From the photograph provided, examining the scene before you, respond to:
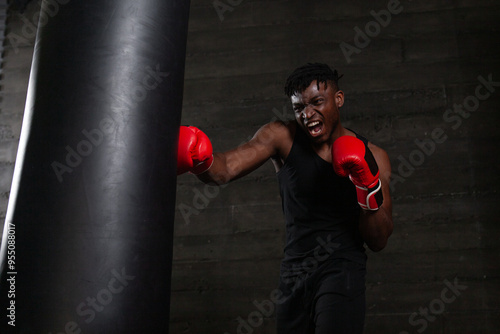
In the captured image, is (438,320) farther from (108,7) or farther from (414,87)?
(108,7)

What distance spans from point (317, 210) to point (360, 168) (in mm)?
310

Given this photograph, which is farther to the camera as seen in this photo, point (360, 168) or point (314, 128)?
point (314, 128)

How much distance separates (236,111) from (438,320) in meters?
2.12

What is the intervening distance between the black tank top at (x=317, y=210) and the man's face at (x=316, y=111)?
97 millimetres

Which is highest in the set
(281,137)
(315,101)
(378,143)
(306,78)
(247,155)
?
(378,143)

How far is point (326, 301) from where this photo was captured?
192 centimetres

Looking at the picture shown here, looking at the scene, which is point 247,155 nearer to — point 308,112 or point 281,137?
point 281,137

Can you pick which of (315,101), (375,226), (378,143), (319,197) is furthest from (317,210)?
(378,143)

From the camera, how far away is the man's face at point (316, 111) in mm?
2139

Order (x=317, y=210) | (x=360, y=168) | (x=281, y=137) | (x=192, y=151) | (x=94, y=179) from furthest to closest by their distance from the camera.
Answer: (x=281, y=137) < (x=317, y=210) < (x=360, y=168) < (x=192, y=151) < (x=94, y=179)

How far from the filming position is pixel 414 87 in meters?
3.74

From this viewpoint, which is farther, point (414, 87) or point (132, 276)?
point (414, 87)

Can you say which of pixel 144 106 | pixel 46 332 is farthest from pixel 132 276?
pixel 144 106

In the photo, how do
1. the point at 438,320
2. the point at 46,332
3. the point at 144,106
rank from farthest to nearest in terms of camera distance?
the point at 438,320 → the point at 144,106 → the point at 46,332
